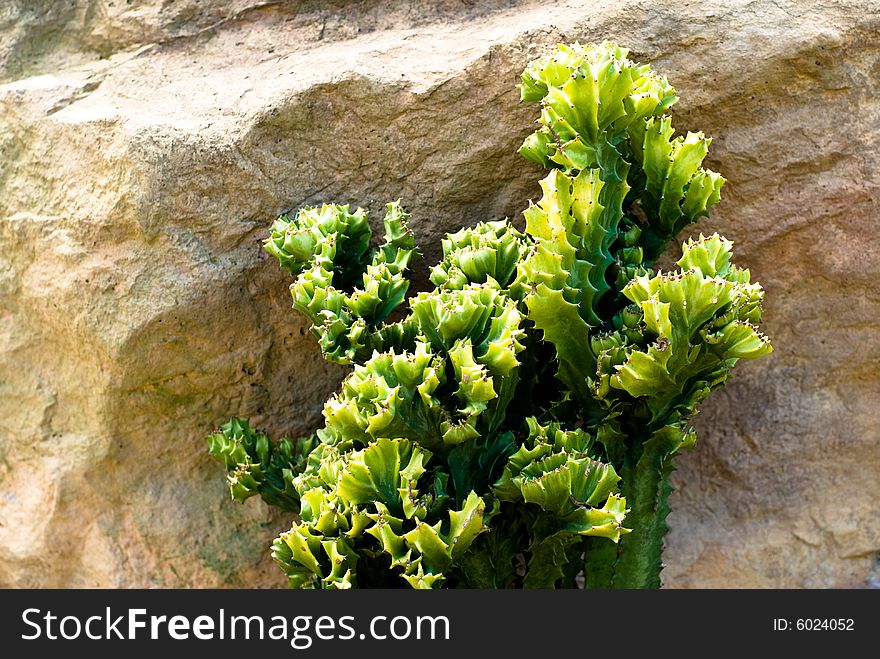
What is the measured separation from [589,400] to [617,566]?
20.0 inches

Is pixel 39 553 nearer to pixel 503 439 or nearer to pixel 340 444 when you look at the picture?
pixel 340 444

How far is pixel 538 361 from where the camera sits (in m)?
2.79

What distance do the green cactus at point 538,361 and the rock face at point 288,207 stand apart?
1.05 ft

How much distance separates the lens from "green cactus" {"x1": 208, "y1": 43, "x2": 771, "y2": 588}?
2.31 metres

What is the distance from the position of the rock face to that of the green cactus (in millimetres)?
320

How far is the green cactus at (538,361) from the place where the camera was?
2.31 m

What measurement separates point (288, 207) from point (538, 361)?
99 centimetres

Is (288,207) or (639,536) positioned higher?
(288,207)

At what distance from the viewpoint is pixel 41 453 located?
134 inches

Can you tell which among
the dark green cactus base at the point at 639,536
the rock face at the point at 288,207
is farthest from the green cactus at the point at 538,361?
the rock face at the point at 288,207

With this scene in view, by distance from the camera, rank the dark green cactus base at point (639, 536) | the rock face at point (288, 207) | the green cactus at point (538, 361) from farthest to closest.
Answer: the rock face at point (288, 207)
the dark green cactus base at point (639, 536)
the green cactus at point (538, 361)

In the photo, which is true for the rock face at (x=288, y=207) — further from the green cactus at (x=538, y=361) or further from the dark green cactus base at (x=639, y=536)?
the dark green cactus base at (x=639, y=536)

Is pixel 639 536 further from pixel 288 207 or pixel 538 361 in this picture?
pixel 288 207

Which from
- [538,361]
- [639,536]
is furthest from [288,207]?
[639,536]
